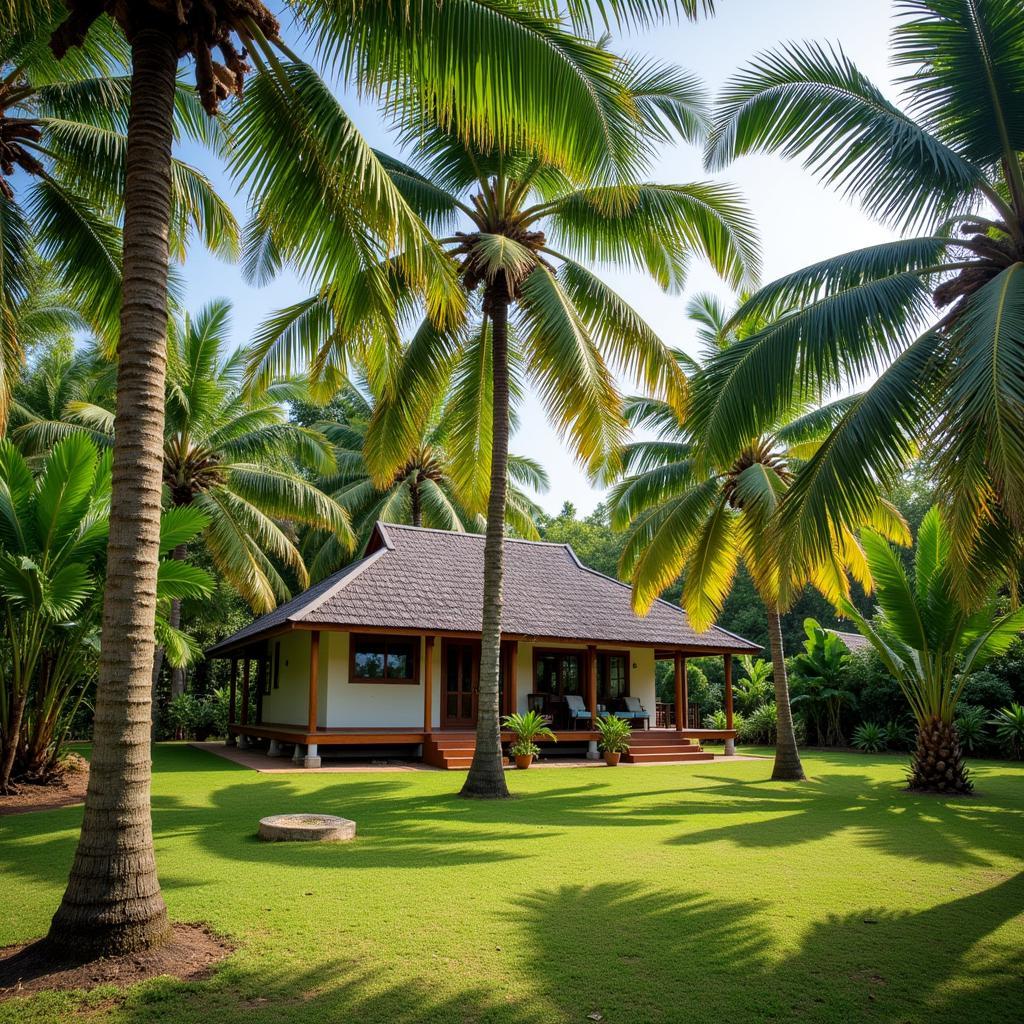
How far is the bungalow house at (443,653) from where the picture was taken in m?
16.5

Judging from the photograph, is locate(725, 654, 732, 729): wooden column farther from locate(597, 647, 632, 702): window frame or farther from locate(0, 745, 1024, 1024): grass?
locate(0, 745, 1024, 1024): grass

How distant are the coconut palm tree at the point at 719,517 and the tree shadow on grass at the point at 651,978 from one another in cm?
704

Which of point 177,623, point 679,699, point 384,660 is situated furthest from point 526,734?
point 177,623

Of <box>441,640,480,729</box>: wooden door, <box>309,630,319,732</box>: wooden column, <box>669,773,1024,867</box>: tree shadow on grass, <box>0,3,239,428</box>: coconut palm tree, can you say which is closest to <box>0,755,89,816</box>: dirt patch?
<box>309,630,319,732</box>: wooden column

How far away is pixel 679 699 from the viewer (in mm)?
20516

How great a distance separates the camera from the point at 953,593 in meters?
8.16

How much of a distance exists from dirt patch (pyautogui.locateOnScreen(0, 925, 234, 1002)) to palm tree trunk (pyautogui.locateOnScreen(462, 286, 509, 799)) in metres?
6.86

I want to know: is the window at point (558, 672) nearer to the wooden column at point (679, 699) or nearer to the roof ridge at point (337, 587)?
the wooden column at point (679, 699)

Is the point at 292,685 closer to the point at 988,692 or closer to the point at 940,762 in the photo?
the point at 940,762

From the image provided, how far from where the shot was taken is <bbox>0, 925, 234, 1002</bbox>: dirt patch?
4.31 m

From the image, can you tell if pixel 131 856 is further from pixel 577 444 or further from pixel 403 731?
pixel 403 731

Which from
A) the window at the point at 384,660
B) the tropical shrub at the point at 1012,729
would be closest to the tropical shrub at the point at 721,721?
the tropical shrub at the point at 1012,729

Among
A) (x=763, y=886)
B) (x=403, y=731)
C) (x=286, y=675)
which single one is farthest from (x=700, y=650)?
(x=763, y=886)

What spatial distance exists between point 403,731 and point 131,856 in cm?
1255
